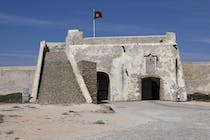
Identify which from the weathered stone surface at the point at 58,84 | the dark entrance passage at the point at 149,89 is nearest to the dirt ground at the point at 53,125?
the weathered stone surface at the point at 58,84

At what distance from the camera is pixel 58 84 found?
700 inches

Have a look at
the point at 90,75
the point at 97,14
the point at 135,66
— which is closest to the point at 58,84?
the point at 90,75

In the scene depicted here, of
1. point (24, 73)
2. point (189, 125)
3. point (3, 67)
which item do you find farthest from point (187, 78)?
point (189, 125)

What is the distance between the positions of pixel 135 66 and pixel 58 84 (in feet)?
20.4

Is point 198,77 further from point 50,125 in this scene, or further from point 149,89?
point 50,125

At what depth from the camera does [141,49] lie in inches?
864

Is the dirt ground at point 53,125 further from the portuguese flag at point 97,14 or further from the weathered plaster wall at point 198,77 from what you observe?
the weathered plaster wall at point 198,77

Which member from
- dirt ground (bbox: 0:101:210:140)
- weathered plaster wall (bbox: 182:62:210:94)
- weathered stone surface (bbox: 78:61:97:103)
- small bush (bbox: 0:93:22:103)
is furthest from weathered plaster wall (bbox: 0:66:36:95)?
dirt ground (bbox: 0:101:210:140)

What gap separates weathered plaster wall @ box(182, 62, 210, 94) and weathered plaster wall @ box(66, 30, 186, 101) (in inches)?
247

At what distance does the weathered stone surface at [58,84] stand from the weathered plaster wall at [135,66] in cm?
290

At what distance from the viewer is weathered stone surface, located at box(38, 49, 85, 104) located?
54.3ft

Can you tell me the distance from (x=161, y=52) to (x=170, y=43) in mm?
848

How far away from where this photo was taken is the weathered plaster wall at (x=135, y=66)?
70.9ft

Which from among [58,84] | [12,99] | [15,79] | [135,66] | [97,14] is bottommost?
[12,99]
